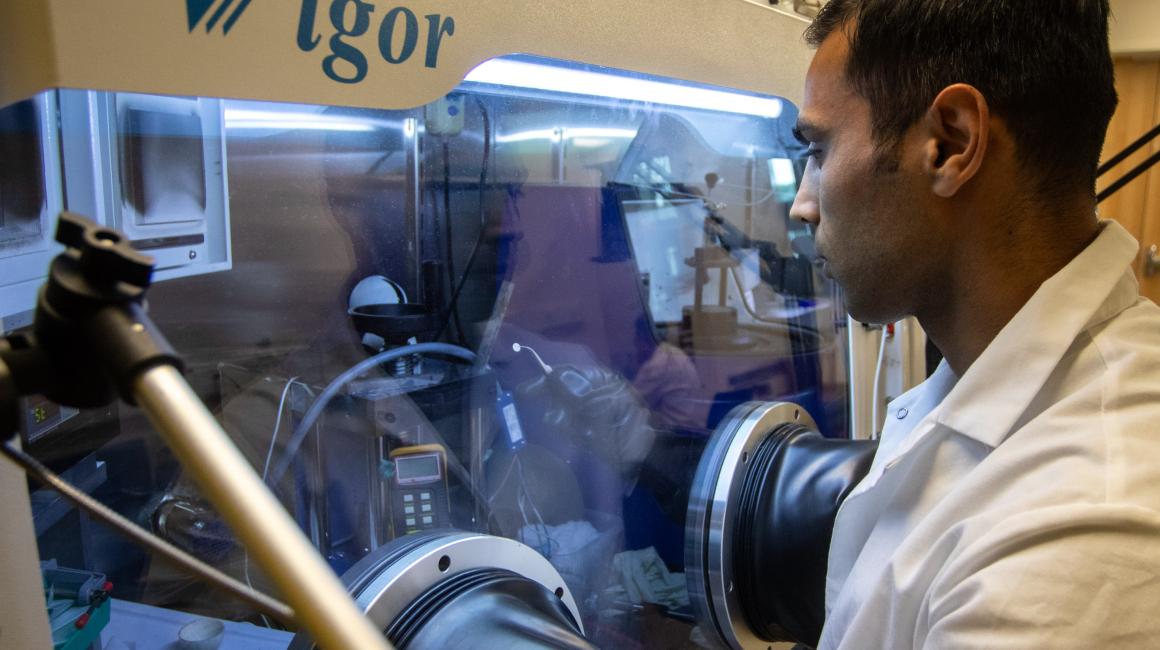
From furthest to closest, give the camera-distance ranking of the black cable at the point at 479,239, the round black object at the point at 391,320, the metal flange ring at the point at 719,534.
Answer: the metal flange ring at the point at 719,534
the black cable at the point at 479,239
the round black object at the point at 391,320

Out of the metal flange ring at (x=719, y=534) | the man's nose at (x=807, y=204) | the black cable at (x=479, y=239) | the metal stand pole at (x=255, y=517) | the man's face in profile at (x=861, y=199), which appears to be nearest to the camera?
the metal stand pole at (x=255, y=517)

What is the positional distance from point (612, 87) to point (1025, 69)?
1.99ft

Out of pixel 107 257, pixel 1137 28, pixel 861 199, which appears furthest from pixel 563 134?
pixel 1137 28

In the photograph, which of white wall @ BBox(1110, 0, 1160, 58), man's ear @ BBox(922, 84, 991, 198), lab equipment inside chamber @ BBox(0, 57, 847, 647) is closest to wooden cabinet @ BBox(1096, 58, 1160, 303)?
white wall @ BBox(1110, 0, 1160, 58)

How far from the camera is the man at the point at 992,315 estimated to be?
0.60 m

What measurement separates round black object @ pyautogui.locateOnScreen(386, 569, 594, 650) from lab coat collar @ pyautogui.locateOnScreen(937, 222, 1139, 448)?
1.42 feet

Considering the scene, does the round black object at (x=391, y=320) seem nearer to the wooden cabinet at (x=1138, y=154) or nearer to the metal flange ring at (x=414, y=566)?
the metal flange ring at (x=414, y=566)

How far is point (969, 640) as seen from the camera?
592 millimetres

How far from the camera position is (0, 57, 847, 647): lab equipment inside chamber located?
864mm

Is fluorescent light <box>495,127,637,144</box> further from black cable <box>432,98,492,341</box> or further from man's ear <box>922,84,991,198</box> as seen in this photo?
man's ear <box>922,84,991,198</box>

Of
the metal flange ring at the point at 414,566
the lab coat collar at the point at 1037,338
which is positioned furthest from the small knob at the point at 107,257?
the lab coat collar at the point at 1037,338

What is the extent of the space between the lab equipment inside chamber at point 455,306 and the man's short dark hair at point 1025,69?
1.41 ft

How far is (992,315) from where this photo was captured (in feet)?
2.75

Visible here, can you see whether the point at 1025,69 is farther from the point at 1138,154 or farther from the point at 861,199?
the point at 1138,154
